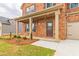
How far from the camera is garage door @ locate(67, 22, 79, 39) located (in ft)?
38.6

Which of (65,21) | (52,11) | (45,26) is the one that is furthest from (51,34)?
(52,11)

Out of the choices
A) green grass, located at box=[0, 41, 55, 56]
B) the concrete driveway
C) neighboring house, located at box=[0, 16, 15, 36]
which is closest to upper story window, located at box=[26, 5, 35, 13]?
neighboring house, located at box=[0, 16, 15, 36]

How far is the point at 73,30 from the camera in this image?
1201 centimetres

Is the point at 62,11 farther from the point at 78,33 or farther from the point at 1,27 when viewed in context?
the point at 1,27

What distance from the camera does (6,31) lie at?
79.6 feet

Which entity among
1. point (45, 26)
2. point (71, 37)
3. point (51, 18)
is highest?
point (51, 18)

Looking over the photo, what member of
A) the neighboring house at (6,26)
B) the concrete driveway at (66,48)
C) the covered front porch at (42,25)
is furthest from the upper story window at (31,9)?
the concrete driveway at (66,48)

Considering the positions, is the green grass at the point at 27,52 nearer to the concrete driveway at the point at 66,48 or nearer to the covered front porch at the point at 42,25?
the concrete driveway at the point at 66,48

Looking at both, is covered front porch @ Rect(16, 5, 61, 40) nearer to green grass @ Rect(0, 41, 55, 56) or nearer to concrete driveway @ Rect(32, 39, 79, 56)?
concrete driveway @ Rect(32, 39, 79, 56)

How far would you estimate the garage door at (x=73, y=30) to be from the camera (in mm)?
11773

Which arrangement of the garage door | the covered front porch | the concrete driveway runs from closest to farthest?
the concrete driveway
the garage door
the covered front porch

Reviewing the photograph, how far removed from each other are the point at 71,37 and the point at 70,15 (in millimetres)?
→ 2312

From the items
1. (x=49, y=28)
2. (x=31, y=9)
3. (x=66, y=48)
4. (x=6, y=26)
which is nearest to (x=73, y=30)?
(x=49, y=28)

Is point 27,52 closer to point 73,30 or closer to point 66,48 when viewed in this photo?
point 66,48
